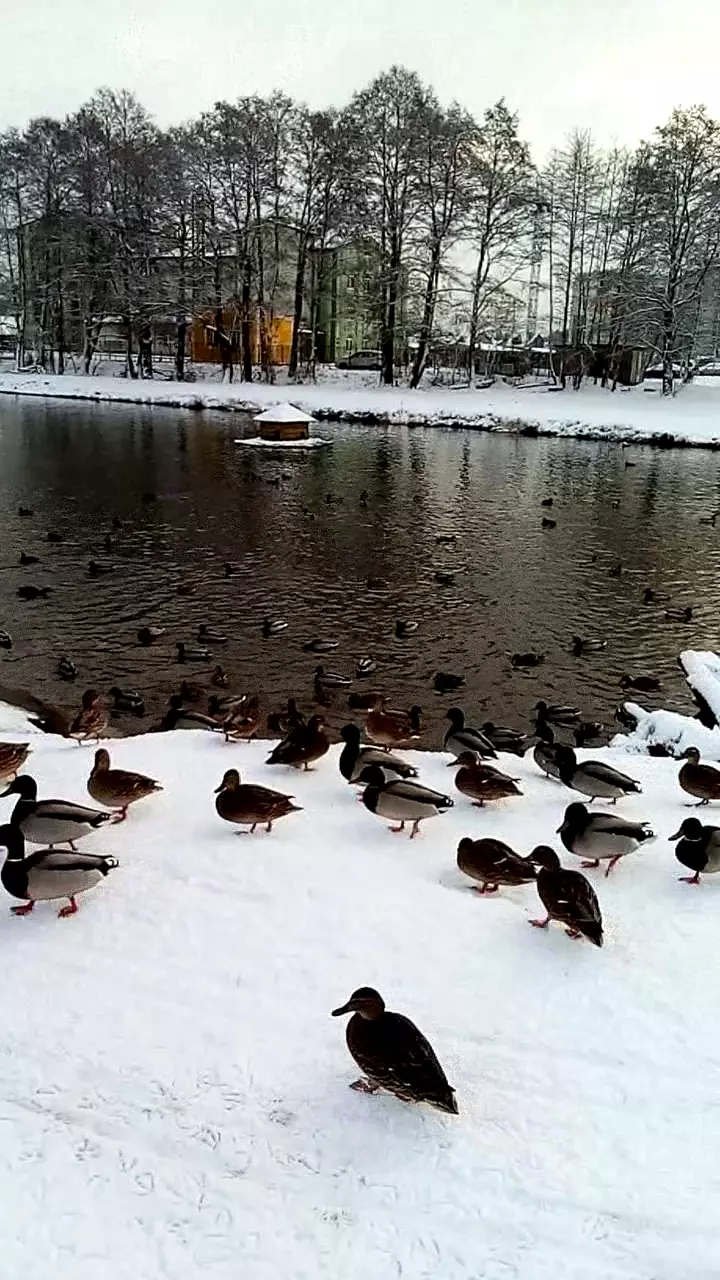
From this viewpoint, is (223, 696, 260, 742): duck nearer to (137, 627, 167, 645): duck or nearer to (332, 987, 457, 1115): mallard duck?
(137, 627, 167, 645): duck

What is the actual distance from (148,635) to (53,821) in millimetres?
7402

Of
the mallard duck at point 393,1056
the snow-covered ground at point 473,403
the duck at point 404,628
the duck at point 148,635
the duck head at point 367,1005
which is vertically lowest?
the duck at point 148,635

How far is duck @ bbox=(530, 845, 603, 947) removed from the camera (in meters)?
4.89

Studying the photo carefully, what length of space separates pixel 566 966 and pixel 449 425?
40.4 meters

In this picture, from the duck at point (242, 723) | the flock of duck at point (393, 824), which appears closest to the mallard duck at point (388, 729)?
the flock of duck at point (393, 824)

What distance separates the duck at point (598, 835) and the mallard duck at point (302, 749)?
2344mm

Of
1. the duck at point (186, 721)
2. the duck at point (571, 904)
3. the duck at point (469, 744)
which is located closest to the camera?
the duck at point (571, 904)

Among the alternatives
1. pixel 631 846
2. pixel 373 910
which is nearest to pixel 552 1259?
pixel 373 910

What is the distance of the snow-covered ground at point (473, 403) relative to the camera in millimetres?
40500

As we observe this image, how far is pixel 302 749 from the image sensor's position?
7426 mm

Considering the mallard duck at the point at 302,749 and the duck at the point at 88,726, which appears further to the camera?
the duck at the point at 88,726

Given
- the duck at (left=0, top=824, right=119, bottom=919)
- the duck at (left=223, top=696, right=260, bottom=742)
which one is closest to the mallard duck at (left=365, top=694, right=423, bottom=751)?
the duck at (left=223, top=696, right=260, bottom=742)

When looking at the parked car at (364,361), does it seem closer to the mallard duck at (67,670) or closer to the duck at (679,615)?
the duck at (679,615)

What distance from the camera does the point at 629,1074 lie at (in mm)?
4059
